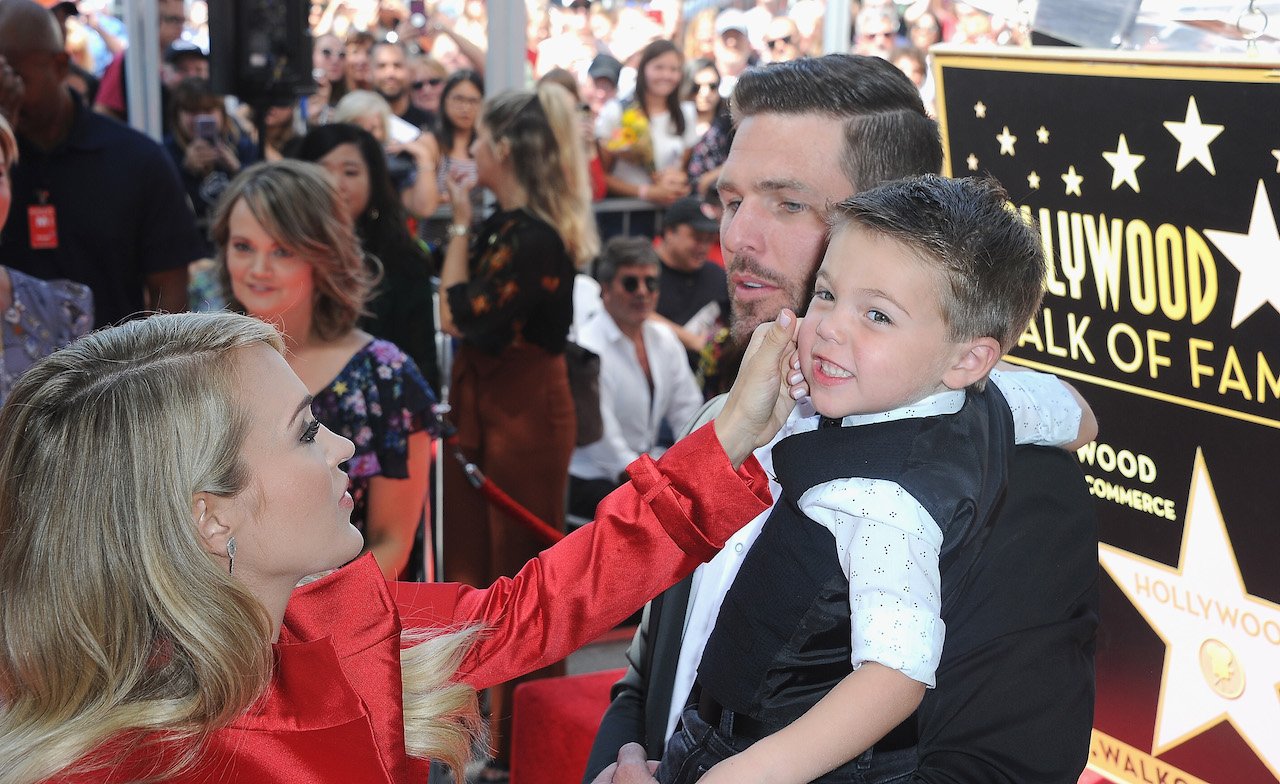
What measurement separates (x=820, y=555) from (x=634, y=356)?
395cm

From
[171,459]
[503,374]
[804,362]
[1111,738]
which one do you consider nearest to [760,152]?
[804,362]

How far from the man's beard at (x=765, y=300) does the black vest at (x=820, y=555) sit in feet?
1.29

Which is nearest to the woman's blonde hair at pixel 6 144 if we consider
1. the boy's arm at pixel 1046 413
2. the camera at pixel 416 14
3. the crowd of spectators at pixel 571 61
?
the boy's arm at pixel 1046 413

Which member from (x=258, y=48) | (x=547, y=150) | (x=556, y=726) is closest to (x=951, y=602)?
(x=556, y=726)

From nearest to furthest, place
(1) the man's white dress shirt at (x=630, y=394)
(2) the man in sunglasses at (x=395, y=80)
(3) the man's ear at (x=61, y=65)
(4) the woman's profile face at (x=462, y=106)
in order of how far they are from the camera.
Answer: (3) the man's ear at (x=61, y=65) < (1) the man's white dress shirt at (x=630, y=394) < (4) the woman's profile face at (x=462, y=106) < (2) the man in sunglasses at (x=395, y=80)

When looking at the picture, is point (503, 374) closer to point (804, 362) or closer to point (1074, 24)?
point (1074, 24)

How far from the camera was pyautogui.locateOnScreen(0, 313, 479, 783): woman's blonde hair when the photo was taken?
1422mm

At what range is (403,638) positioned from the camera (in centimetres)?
178

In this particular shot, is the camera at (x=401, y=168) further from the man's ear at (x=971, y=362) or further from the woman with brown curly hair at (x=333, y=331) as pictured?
the man's ear at (x=971, y=362)

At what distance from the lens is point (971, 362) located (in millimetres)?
1582

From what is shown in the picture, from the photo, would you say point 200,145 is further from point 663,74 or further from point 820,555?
point 820,555

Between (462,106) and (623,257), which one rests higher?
(462,106)

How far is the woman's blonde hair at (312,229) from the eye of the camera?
317 cm

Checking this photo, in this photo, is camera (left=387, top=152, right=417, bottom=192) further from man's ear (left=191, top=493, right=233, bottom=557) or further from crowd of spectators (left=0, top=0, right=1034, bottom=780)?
man's ear (left=191, top=493, right=233, bottom=557)
